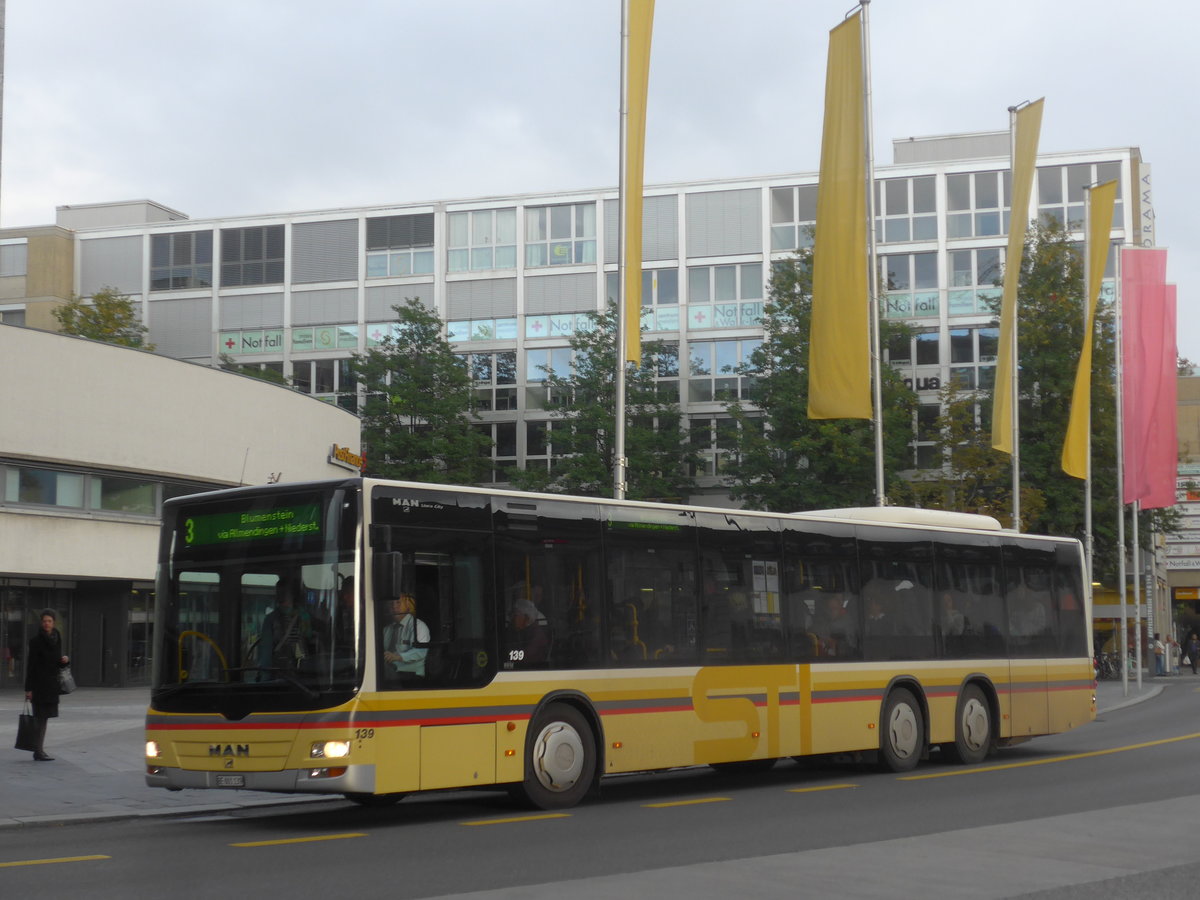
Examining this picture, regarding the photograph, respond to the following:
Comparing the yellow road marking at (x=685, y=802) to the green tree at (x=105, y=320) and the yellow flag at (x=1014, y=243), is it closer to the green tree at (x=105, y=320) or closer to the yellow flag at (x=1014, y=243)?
the yellow flag at (x=1014, y=243)

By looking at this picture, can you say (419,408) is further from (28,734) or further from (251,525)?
(251,525)

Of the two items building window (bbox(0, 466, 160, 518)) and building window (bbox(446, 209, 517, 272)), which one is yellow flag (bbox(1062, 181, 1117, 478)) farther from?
building window (bbox(446, 209, 517, 272))

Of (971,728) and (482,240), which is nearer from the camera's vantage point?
(971,728)

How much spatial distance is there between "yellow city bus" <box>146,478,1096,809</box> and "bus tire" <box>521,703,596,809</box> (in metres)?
0.02

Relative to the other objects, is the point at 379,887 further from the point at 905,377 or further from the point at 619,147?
the point at 905,377

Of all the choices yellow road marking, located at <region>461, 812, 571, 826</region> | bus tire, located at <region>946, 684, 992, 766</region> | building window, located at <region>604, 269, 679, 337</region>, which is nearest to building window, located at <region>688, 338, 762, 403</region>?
building window, located at <region>604, 269, 679, 337</region>

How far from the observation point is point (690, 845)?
11.4 metres

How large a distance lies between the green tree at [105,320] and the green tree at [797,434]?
22441 millimetres

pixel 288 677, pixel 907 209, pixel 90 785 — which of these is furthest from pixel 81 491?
pixel 907 209

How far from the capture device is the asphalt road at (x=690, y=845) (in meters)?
9.30

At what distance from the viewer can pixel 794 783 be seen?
17.2 meters

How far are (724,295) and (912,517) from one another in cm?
4503

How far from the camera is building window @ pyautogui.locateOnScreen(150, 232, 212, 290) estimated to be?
6800 centimetres

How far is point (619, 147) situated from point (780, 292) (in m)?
34.2
